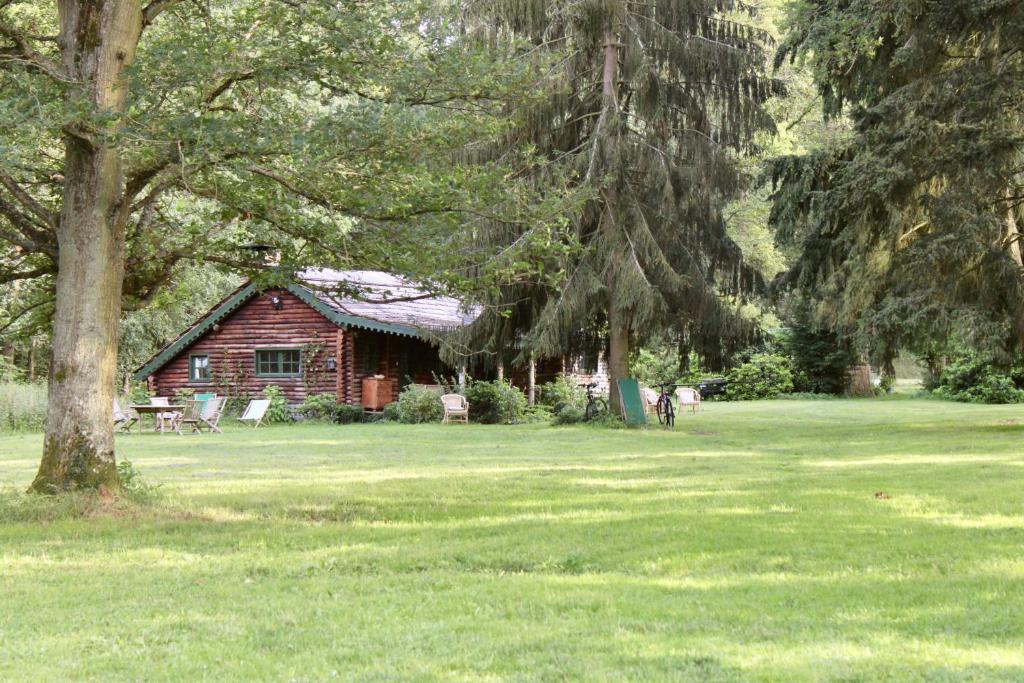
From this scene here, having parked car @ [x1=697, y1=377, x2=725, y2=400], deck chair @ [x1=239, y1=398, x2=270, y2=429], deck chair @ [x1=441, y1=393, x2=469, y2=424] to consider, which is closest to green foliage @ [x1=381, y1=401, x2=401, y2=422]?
deck chair @ [x1=441, y1=393, x2=469, y2=424]

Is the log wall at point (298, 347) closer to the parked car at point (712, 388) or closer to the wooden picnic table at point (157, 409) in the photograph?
the wooden picnic table at point (157, 409)

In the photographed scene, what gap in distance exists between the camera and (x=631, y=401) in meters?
24.5

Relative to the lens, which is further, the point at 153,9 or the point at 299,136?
the point at 153,9

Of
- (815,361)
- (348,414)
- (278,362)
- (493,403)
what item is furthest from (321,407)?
(815,361)

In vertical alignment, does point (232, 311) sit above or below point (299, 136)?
above

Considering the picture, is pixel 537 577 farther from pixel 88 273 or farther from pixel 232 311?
pixel 232 311

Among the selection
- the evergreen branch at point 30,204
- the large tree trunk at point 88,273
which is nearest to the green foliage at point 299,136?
the evergreen branch at point 30,204

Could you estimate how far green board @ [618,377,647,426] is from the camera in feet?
79.8

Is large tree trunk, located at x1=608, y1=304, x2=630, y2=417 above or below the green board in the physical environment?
above

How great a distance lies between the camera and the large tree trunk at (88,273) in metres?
9.61

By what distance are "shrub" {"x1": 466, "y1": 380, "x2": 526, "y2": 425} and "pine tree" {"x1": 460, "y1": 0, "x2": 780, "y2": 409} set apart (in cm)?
407

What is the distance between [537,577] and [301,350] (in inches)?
1045

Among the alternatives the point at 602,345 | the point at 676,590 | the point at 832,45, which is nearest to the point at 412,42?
the point at 676,590

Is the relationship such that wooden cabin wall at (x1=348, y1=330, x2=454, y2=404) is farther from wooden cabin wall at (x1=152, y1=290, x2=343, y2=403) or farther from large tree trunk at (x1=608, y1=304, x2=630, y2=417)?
large tree trunk at (x1=608, y1=304, x2=630, y2=417)
